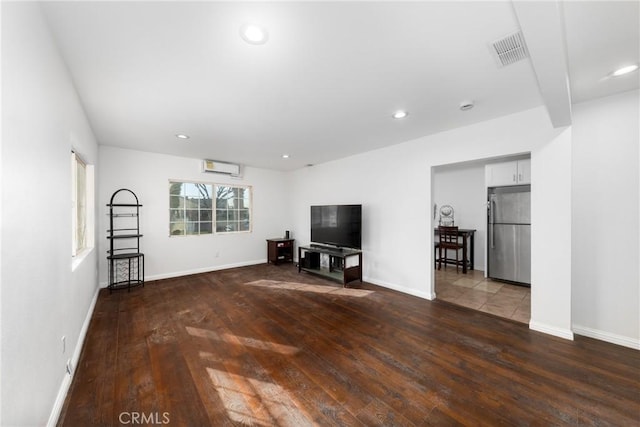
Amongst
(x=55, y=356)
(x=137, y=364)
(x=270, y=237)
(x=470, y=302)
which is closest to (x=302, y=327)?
(x=137, y=364)

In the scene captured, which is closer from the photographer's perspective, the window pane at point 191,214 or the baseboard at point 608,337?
the baseboard at point 608,337

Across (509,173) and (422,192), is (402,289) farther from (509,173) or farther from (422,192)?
(509,173)

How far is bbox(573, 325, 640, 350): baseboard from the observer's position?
232 centimetres

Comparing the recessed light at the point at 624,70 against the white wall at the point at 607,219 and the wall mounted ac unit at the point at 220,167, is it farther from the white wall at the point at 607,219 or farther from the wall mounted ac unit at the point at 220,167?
the wall mounted ac unit at the point at 220,167

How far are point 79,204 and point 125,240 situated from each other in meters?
1.52

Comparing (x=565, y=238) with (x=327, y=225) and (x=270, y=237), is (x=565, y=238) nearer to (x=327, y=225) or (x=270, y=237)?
(x=327, y=225)

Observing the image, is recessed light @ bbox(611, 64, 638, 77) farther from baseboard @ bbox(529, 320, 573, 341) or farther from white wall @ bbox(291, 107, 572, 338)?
baseboard @ bbox(529, 320, 573, 341)

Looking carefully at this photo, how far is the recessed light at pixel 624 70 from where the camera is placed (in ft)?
6.48

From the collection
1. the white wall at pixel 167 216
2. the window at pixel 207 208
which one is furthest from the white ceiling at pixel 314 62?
the window at pixel 207 208

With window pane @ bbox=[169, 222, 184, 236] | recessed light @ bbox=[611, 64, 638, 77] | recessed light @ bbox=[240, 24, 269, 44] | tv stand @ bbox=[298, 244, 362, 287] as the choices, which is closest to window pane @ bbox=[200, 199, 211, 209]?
window pane @ bbox=[169, 222, 184, 236]

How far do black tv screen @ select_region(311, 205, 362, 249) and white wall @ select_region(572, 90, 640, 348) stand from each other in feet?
8.97

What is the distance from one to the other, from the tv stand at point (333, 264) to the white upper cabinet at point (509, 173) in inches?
108

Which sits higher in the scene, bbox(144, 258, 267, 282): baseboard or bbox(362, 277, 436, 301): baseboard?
bbox(144, 258, 267, 282): baseboard

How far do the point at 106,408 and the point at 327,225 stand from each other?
381 cm
